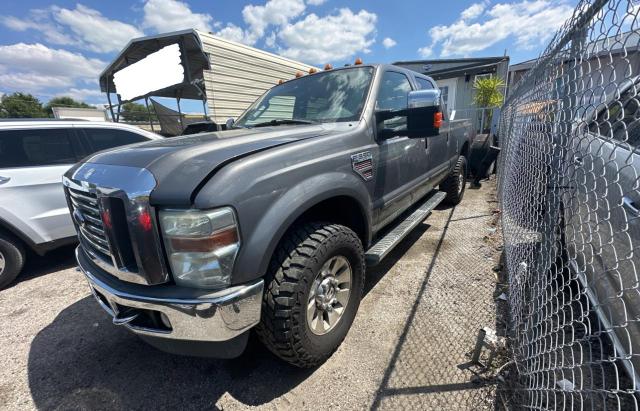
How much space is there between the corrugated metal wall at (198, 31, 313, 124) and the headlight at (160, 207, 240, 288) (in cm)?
722

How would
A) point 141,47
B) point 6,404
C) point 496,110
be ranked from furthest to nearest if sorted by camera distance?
point 496,110, point 141,47, point 6,404

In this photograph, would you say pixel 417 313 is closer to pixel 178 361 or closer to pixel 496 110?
pixel 178 361

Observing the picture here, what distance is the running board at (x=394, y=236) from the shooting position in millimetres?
2324

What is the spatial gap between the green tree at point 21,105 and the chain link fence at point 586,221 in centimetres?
5006

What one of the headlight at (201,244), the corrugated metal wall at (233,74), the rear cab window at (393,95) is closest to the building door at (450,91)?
the corrugated metal wall at (233,74)

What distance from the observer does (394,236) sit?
2768 millimetres

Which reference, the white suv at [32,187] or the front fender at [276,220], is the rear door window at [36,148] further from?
the front fender at [276,220]

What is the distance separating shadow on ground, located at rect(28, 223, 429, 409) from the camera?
1824mm

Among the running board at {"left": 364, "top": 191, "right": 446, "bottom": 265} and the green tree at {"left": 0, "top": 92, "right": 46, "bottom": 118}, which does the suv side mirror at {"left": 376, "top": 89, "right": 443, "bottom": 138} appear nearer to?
the running board at {"left": 364, "top": 191, "right": 446, "bottom": 265}

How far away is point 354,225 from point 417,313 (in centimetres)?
91

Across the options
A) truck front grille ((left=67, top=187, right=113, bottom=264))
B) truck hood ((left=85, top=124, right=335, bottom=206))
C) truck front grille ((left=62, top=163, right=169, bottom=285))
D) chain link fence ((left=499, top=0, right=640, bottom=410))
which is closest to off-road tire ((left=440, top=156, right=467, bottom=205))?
chain link fence ((left=499, top=0, right=640, bottom=410))

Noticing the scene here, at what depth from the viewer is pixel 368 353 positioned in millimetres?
2059

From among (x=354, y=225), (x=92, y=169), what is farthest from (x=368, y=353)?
(x=92, y=169)

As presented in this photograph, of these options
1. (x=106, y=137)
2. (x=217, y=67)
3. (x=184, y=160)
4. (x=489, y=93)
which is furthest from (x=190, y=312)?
(x=489, y=93)
